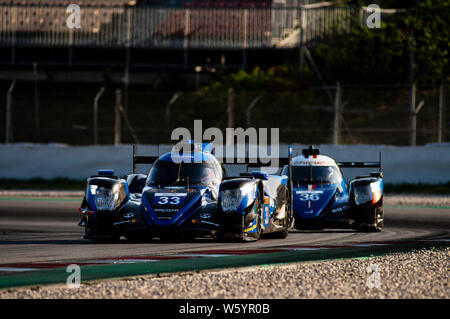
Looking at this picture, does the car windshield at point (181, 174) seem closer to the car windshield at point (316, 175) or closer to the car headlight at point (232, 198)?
the car headlight at point (232, 198)

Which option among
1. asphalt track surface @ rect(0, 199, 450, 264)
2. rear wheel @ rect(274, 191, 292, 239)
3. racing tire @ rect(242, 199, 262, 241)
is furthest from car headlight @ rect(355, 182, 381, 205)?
racing tire @ rect(242, 199, 262, 241)

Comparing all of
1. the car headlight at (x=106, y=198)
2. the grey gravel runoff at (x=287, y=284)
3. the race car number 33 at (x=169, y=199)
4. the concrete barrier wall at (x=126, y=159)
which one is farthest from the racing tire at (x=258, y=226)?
the concrete barrier wall at (x=126, y=159)

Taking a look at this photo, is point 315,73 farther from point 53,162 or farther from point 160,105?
point 53,162

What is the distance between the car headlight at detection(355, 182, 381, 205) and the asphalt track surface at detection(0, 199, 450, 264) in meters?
0.48

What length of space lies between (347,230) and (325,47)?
15.7m

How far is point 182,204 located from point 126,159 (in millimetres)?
10748

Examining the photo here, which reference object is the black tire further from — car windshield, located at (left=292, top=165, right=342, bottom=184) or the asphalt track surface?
car windshield, located at (left=292, top=165, right=342, bottom=184)

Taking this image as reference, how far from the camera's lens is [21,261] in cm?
955

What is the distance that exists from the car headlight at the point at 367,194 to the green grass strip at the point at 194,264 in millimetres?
1758

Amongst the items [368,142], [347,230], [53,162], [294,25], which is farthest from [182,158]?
[294,25]

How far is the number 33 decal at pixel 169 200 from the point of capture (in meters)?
11.2

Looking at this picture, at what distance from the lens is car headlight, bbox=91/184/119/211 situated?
11.5m

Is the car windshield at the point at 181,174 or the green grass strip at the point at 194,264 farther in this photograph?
the car windshield at the point at 181,174
